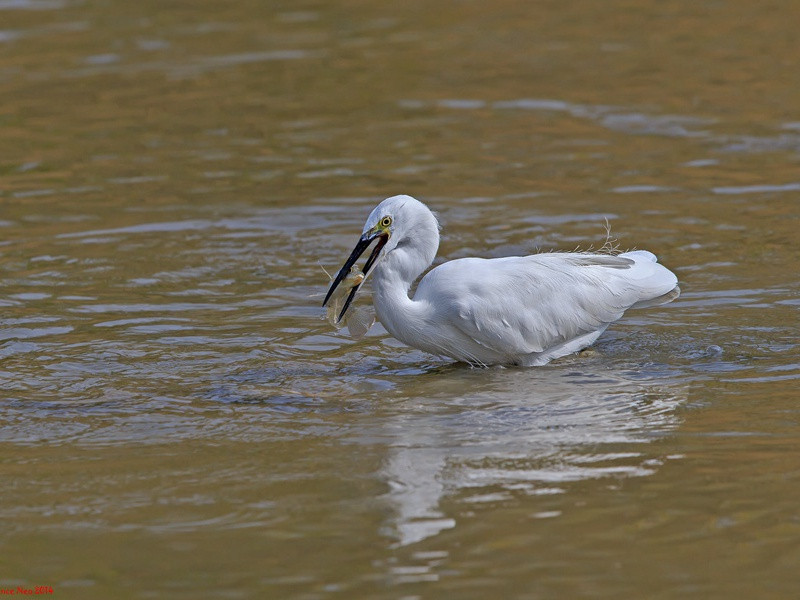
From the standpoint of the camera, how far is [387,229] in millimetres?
7414

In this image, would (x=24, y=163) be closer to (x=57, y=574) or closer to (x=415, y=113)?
(x=415, y=113)

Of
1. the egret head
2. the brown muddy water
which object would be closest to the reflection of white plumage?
the egret head

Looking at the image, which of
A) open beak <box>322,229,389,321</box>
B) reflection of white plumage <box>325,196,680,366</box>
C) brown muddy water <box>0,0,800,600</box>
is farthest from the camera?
reflection of white plumage <box>325,196,680,366</box>

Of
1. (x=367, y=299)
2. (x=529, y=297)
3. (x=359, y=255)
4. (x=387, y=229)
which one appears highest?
(x=387, y=229)

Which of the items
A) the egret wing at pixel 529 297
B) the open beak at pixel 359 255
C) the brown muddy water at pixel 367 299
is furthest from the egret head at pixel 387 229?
the brown muddy water at pixel 367 299

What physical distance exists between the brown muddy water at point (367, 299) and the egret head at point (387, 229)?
0.69 meters

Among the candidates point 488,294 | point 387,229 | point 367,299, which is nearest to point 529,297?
point 488,294

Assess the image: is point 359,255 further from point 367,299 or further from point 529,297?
point 367,299

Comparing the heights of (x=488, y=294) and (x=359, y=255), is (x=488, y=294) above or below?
below

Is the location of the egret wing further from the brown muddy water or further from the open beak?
the open beak

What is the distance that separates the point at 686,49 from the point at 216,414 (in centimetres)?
1061

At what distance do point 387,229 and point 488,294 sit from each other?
2.36 ft

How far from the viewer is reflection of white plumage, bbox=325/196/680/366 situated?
7469 millimetres

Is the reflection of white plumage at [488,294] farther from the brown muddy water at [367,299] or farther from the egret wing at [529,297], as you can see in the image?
the brown muddy water at [367,299]
